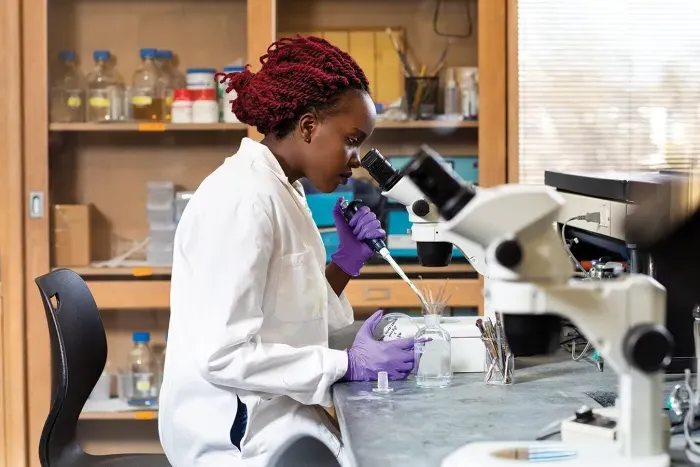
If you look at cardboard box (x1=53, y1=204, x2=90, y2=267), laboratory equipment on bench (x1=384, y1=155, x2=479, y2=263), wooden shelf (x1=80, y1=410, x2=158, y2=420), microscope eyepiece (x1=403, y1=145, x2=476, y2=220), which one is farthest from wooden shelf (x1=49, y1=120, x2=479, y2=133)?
microscope eyepiece (x1=403, y1=145, x2=476, y2=220)

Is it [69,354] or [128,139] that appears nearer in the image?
[69,354]

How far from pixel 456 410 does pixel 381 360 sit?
244 mm

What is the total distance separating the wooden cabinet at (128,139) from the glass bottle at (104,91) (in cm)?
4

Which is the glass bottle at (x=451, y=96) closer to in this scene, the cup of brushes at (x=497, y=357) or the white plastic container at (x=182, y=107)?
the white plastic container at (x=182, y=107)

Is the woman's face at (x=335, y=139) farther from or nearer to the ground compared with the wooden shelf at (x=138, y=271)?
farther from the ground

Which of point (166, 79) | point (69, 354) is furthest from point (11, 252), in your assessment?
point (69, 354)

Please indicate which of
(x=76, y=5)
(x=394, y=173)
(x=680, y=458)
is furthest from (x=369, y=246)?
(x=76, y=5)

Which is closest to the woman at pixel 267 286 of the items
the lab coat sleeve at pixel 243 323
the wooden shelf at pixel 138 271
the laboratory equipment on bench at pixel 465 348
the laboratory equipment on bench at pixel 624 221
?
the lab coat sleeve at pixel 243 323

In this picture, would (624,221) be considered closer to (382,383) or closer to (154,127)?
(382,383)

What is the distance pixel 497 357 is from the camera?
1541 mm

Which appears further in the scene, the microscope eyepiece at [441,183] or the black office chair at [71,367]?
the black office chair at [71,367]

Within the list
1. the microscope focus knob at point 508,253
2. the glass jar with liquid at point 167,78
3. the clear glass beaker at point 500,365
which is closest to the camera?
the microscope focus knob at point 508,253

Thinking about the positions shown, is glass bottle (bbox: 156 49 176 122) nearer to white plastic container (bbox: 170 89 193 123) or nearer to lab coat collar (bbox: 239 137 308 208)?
white plastic container (bbox: 170 89 193 123)

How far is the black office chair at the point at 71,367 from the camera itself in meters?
1.80
